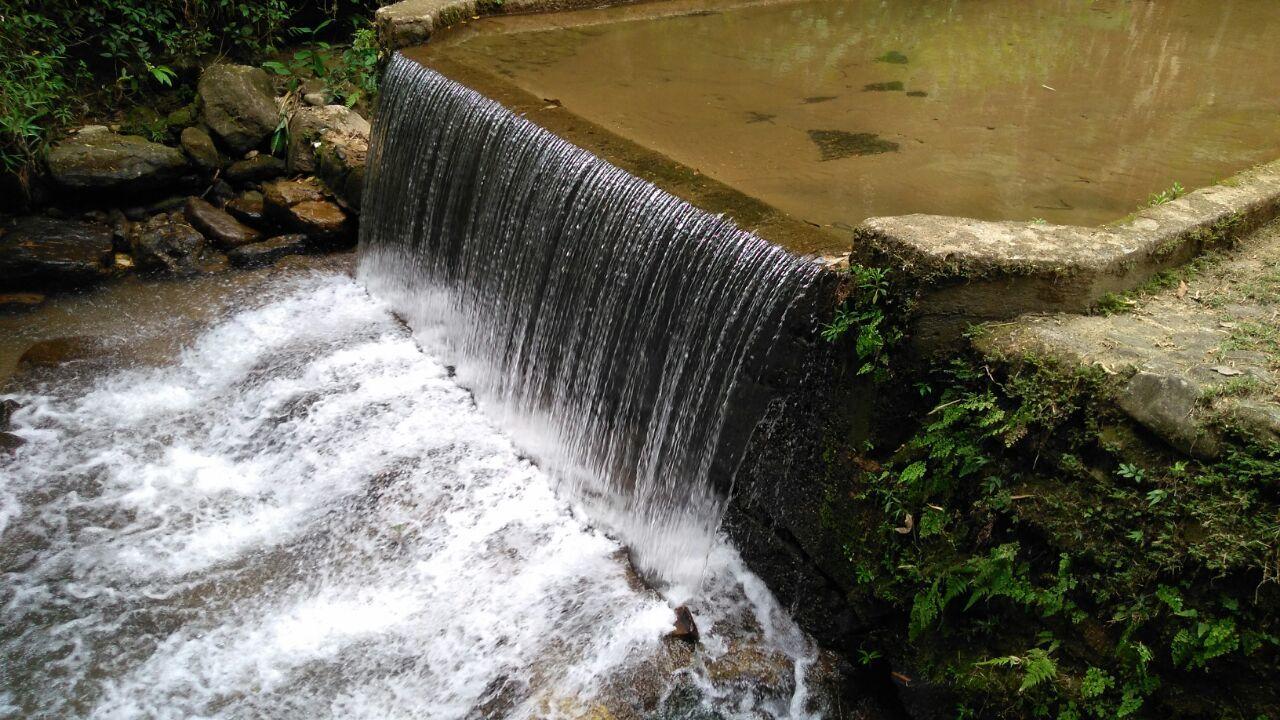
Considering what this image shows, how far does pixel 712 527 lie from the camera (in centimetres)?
409

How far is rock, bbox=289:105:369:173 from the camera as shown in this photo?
283 inches

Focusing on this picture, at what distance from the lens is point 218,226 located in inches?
268

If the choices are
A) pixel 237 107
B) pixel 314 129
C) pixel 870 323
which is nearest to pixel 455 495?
pixel 870 323

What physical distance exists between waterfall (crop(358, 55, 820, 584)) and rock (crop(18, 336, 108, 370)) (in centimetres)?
200

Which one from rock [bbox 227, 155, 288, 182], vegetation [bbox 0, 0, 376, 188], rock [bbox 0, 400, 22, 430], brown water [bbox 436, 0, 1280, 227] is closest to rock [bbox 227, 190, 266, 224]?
rock [bbox 227, 155, 288, 182]

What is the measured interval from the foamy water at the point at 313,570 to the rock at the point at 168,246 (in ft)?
4.40

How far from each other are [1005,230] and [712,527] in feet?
6.02

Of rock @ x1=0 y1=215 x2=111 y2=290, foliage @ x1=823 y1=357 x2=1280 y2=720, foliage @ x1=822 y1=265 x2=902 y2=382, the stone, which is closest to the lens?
foliage @ x1=823 y1=357 x2=1280 y2=720

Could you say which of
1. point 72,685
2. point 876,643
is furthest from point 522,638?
point 72,685

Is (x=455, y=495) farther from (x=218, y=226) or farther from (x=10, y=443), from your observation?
(x=218, y=226)

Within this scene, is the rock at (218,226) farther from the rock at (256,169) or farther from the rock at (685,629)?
the rock at (685,629)

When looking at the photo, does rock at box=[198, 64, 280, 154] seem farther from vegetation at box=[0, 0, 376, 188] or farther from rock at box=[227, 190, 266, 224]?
rock at box=[227, 190, 266, 224]

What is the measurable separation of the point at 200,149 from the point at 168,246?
946 millimetres

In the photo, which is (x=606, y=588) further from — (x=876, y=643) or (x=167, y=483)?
(x=167, y=483)
